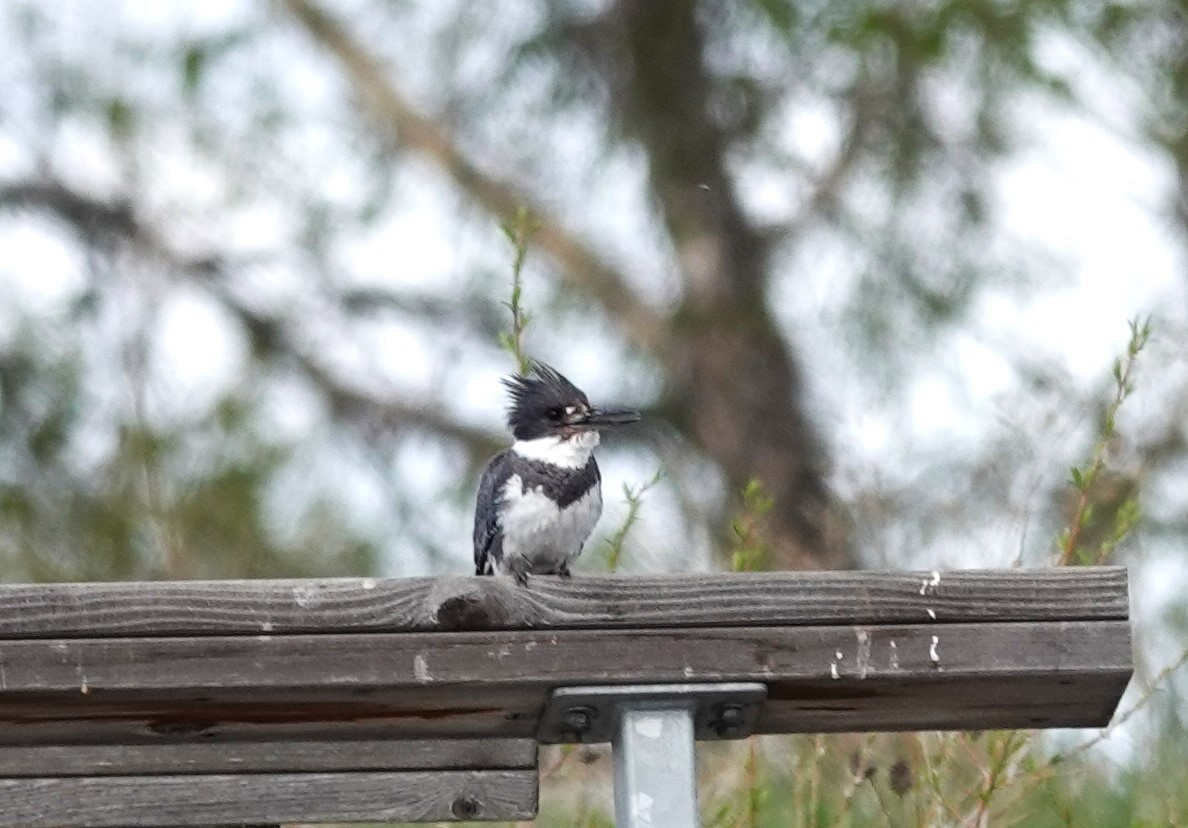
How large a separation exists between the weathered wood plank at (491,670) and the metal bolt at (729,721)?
0.05 m

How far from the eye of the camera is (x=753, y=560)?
12.5 feet

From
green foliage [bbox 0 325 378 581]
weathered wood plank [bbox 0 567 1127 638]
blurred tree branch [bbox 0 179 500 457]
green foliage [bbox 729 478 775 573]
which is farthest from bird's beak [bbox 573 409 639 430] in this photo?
blurred tree branch [bbox 0 179 500 457]

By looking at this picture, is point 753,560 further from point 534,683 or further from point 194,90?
point 194,90

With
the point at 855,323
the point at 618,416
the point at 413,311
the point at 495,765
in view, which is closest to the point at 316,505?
the point at 413,311

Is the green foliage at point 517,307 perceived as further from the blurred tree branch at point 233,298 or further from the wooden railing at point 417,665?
the blurred tree branch at point 233,298

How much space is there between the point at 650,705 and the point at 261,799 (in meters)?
0.51

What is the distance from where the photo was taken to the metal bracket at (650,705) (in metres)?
2.51

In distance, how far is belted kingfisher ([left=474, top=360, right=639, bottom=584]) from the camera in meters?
4.06

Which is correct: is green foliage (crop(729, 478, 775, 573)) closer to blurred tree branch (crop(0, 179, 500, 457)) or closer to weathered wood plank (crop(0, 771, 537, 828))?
weathered wood plank (crop(0, 771, 537, 828))

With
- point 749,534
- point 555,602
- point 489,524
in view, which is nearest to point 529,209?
point 489,524

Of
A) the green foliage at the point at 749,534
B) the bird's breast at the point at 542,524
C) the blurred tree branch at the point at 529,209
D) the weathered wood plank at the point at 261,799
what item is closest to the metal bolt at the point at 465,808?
the weathered wood plank at the point at 261,799

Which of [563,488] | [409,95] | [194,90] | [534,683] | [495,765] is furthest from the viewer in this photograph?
[409,95]

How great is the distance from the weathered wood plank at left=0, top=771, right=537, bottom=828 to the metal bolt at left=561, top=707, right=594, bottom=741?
0.12m

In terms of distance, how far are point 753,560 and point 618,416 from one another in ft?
1.92
